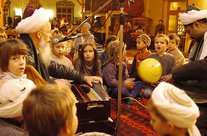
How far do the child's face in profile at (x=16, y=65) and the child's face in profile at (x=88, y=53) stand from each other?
2.21 meters

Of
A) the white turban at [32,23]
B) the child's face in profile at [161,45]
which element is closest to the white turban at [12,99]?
the white turban at [32,23]

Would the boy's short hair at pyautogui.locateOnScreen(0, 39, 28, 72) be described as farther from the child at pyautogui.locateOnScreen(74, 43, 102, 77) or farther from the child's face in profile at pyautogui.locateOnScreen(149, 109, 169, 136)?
the child at pyautogui.locateOnScreen(74, 43, 102, 77)

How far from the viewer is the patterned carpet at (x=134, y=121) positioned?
11.8ft

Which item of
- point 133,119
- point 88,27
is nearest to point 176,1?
point 88,27

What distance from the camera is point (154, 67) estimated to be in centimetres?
361

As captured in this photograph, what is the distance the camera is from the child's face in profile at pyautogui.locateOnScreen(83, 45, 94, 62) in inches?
165

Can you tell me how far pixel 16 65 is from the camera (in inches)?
76.7

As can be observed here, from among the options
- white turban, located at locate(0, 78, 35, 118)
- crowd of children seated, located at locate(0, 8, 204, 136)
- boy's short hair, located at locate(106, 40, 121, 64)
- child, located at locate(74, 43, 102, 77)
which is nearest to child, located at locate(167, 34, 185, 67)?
boy's short hair, located at locate(106, 40, 121, 64)

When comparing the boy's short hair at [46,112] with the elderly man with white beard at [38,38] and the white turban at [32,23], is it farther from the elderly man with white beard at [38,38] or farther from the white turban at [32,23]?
the white turban at [32,23]

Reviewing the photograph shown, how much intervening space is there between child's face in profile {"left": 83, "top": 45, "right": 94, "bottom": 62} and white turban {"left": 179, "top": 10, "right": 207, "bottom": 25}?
195cm

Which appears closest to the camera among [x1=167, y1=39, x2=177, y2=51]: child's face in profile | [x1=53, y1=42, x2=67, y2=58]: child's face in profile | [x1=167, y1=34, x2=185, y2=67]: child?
[x1=53, y1=42, x2=67, y2=58]: child's face in profile

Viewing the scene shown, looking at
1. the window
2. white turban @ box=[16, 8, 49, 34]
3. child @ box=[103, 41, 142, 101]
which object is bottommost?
child @ box=[103, 41, 142, 101]

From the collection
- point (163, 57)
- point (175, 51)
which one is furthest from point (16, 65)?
point (175, 51)

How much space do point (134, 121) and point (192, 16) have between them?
2.02m
